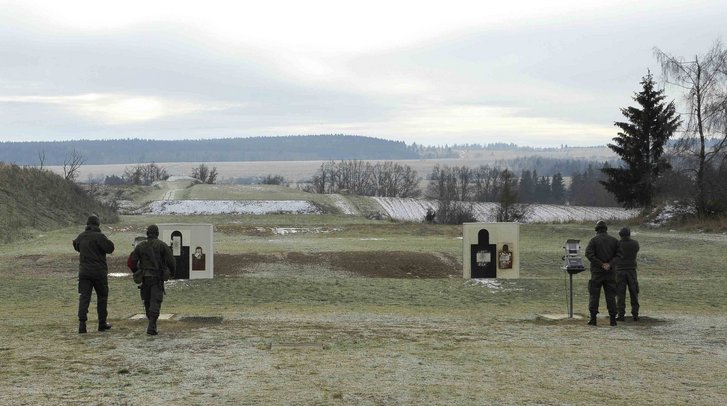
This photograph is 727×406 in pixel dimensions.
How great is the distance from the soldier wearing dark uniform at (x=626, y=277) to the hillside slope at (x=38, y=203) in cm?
3181

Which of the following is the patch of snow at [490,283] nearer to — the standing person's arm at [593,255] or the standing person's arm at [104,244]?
the standing person's arm at [593,255]

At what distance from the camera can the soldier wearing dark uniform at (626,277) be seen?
16562mm

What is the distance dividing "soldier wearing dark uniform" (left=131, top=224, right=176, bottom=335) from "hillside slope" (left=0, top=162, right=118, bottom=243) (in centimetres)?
2881

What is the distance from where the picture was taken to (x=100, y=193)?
81.6m

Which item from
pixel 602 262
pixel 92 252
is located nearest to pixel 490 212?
pixel 602 262

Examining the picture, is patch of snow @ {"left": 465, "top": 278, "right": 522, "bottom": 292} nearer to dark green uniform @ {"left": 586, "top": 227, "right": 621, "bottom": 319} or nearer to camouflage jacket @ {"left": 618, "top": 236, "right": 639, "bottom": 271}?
camouflage jacket @ {"left": 618, "top": 236, "right": 639, "bottom": 271}

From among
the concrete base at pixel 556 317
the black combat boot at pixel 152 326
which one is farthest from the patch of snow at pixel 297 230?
the black combat boot at pixel 152 326

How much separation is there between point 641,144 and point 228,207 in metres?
36.1

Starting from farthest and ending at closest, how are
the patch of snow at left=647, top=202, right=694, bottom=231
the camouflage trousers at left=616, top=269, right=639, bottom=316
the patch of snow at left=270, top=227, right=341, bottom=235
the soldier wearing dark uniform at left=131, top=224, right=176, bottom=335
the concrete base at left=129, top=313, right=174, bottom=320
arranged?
1. the patch of snow at left=647, top=202, right=694, bottom=231
2. the patch of snow at left=270, top=227, right=341, bottom=235
3. the camouflage trousers at left=616, top=269, right=639, bottom=316
4. the concrete base at left=129, top=313, right=174, bottom=320
5. the soldier wearing dark uniform at left=131, top=224, right=176, bottom=335

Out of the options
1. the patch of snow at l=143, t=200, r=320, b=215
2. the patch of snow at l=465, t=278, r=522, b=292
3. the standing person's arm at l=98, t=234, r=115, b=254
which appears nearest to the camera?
the standing person's arm at l=98, t=234, r=115, b=254

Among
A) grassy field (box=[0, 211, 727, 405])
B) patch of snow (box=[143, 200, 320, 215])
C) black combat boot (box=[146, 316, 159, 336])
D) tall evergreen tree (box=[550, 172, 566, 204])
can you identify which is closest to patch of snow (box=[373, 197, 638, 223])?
patch of snow (box=[143, 200, 320, 215])

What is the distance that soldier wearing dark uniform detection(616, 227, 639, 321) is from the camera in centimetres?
1656

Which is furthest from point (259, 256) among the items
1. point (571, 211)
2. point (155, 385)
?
point (571, 211)

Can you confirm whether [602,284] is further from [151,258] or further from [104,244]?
[104,244]
